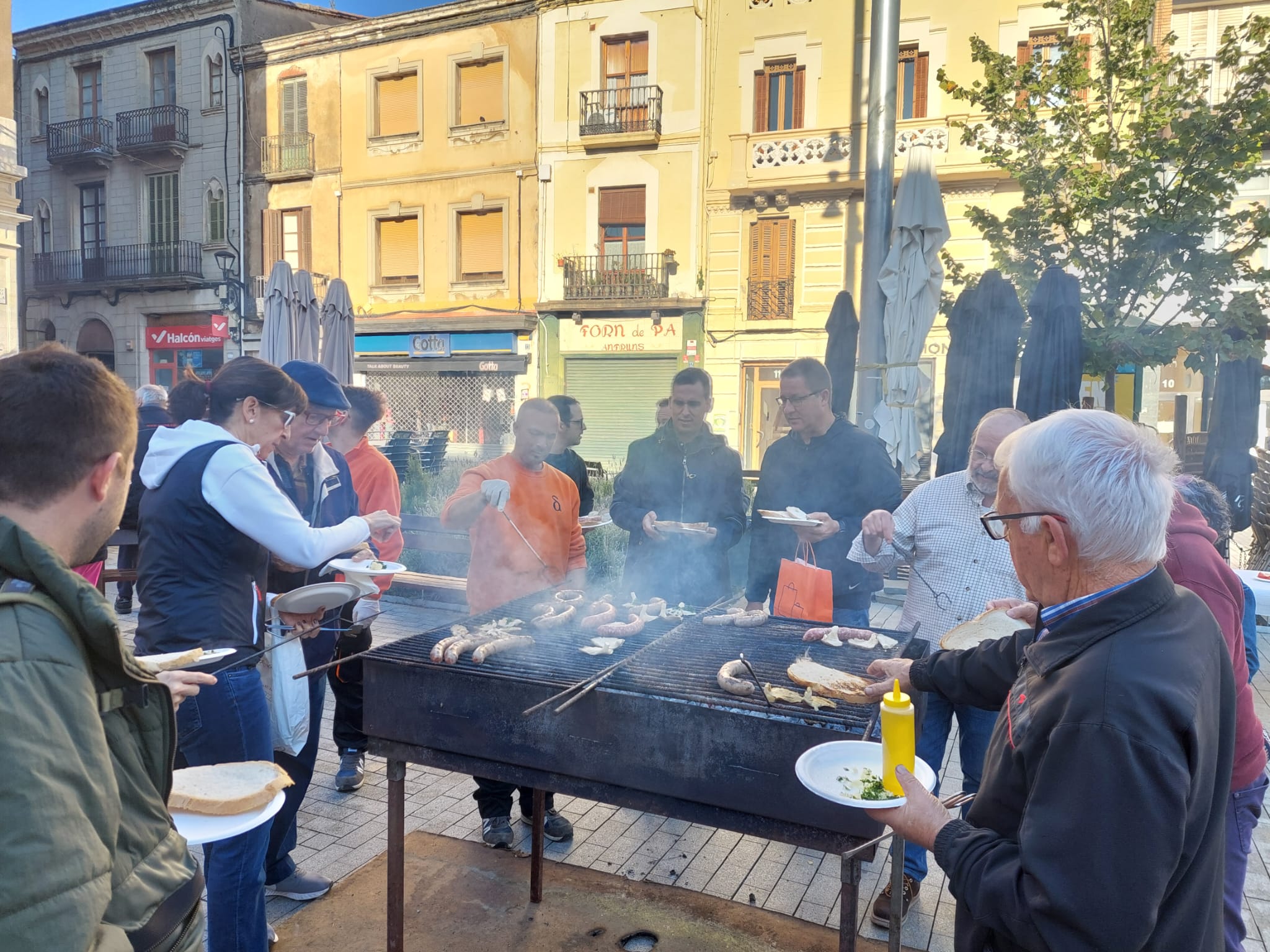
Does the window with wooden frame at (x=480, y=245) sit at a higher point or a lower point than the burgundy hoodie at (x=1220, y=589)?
higher

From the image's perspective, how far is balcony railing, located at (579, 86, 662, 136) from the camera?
19.9m

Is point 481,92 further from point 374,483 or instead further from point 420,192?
point 374,483

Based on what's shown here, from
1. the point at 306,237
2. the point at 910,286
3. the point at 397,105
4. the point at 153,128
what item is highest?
the point at 397,105

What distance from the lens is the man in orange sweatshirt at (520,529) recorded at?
176 inches

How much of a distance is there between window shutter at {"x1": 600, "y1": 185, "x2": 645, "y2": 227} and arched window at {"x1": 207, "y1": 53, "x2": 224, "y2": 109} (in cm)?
1255

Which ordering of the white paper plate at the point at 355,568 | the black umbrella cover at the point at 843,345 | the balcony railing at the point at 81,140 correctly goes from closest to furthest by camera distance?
the white paper plate at the point at 355,568 → the black umbrella cover at the point at 843,345 → the balcony railing at the point at 81,140

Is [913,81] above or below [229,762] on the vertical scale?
above

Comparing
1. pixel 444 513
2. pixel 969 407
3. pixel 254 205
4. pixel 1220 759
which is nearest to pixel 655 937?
pixel 444 513

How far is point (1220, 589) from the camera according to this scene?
9.22ft

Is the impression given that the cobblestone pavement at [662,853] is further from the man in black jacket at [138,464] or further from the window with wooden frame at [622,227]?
the window with wooden frame at [622,227]

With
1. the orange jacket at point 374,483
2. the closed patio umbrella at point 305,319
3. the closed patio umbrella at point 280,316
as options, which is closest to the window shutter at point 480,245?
the closed patio umbrella at point 305,319

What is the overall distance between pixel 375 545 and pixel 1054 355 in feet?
17.9

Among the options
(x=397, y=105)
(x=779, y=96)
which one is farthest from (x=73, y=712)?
(x=397, y=105)

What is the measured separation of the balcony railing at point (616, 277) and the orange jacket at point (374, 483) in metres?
15.5
